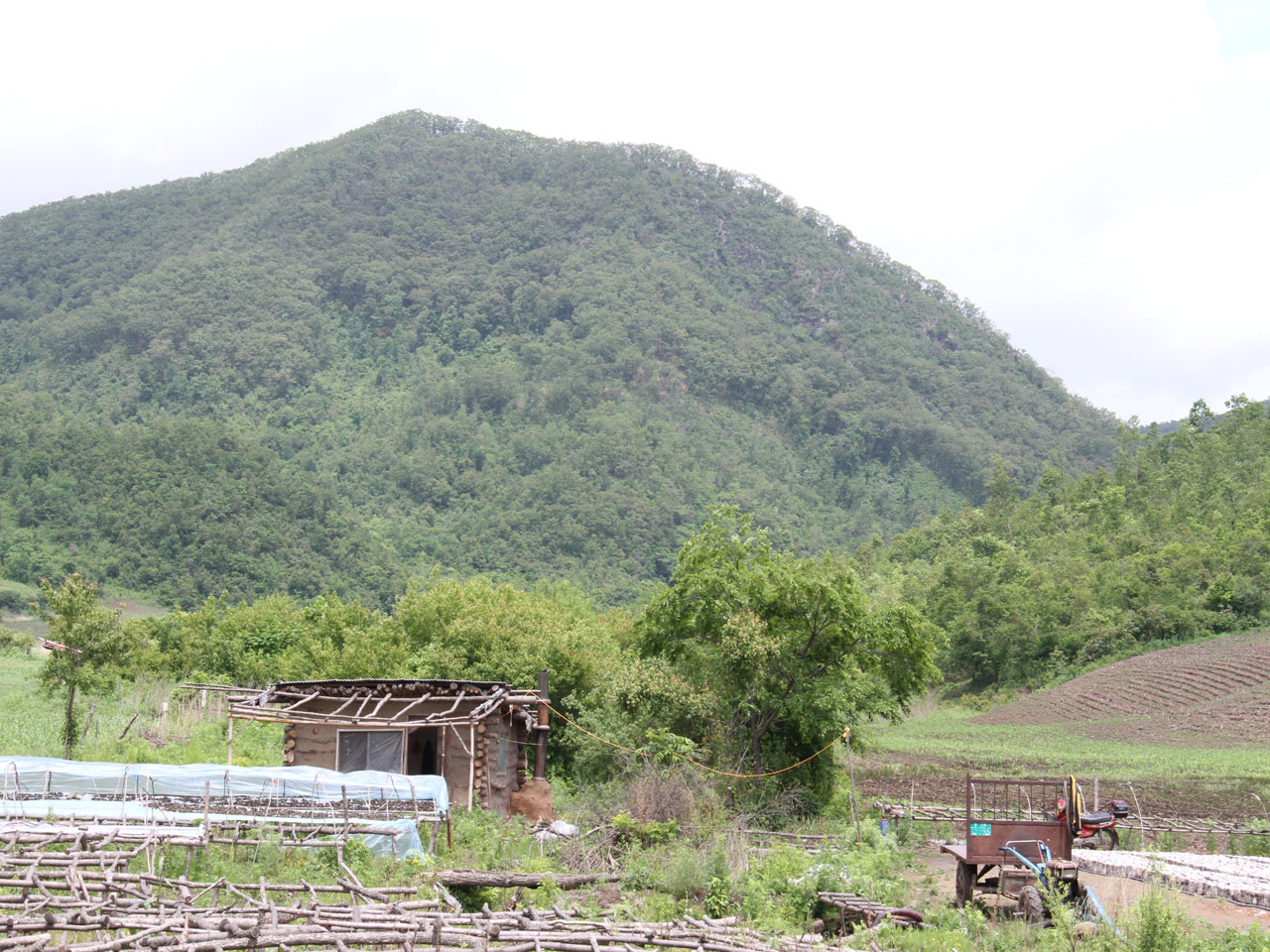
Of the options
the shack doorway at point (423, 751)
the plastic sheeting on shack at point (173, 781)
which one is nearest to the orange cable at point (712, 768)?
the shack doorway at point (423, 751)

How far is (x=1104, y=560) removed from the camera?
255 ft

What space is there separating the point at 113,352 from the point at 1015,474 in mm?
126687

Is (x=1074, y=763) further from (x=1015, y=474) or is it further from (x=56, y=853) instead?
(x=1015, y=474)

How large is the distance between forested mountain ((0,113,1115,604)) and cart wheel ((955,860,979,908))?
7995cm

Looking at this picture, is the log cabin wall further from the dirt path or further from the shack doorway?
the dirt path

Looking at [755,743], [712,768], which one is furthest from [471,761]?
[755,743]

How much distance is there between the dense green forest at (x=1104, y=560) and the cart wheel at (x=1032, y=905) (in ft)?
175

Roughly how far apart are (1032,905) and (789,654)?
1186 centimetres

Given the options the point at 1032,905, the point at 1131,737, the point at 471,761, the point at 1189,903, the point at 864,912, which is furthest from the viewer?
the point at 1131,737

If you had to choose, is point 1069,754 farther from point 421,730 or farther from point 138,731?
point 138,731

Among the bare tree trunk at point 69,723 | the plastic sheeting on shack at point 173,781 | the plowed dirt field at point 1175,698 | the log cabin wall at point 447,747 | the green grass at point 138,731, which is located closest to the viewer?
the plastic sheeting on shack at point 173,781

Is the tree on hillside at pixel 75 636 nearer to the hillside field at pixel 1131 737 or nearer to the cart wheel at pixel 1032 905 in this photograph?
the hillside field at pixel 1131 737

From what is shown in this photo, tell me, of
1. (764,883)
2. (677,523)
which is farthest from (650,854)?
(677,523)

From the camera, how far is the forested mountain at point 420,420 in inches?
Answer: 3777
